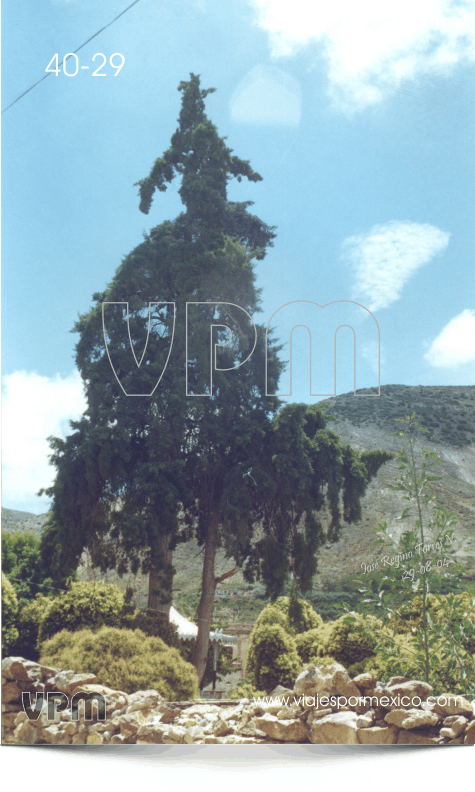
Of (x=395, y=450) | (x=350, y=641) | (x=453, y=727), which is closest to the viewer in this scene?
(x=453, y=727)

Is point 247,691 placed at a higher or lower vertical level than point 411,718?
higher

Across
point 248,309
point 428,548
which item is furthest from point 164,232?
point 428,548

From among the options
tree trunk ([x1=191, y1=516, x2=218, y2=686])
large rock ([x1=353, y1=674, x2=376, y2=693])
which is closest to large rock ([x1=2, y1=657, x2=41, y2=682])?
tree trunk ([x1=191, y1=516, x2=218, y2=686])

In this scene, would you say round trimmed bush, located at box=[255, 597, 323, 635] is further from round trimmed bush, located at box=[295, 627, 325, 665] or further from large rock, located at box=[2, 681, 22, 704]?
large rock, located at box=[2, 681, 22, 704]

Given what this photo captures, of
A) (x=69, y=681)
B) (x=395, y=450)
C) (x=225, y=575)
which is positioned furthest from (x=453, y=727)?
(x=69, y=681)

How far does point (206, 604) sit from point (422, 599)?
233 cm

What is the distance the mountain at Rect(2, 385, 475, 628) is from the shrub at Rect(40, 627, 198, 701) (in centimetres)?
43

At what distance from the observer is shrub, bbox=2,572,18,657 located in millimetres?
5871

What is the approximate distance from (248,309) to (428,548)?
331 cm

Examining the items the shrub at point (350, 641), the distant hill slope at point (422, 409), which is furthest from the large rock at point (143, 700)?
the distant hill slope at point (422, 409)

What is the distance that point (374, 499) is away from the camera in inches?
248

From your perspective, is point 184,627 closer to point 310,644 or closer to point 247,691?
point 247,691

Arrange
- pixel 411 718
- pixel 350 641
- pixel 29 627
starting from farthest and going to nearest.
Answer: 1. pixel 350 641
2. pixel 29 627
3. pixel 411 718

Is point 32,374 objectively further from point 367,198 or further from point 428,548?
point 428,548
